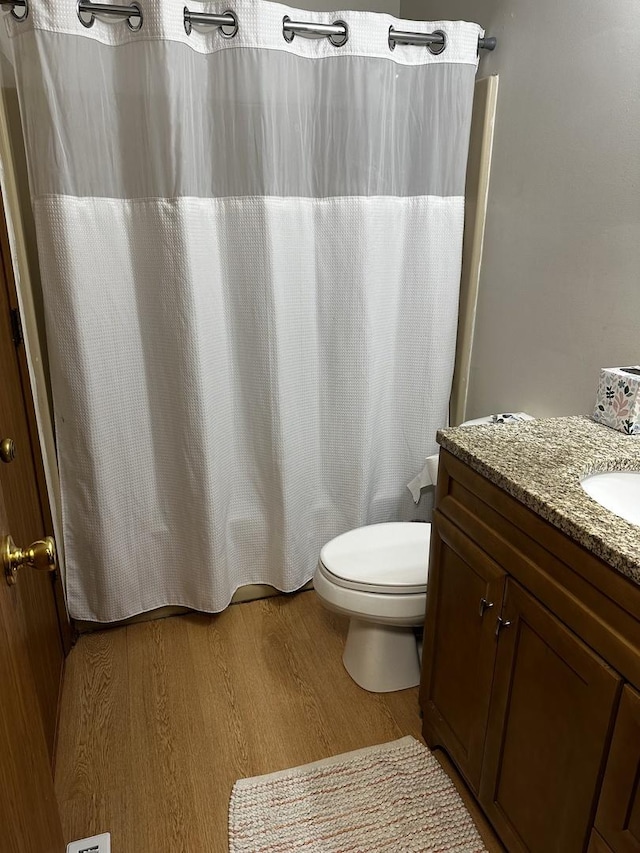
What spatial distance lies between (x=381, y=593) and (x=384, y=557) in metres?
0.14

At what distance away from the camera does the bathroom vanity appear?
87 centimetres

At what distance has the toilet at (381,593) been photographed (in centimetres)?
164

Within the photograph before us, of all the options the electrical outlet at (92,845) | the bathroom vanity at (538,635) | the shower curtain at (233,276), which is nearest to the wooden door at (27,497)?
the shower curtain at (233,276)

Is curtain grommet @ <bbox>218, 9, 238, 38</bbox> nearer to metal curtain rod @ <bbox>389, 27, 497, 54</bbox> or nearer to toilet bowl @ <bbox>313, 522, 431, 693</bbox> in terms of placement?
metal curtain rod @ <bbox>389, 27, 497, 54</bbox>

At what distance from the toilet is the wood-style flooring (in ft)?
0.25

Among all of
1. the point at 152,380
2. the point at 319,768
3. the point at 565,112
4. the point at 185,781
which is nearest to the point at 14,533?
the point at 152,380

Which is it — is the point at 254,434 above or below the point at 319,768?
above

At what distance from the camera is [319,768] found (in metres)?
A: 1.55

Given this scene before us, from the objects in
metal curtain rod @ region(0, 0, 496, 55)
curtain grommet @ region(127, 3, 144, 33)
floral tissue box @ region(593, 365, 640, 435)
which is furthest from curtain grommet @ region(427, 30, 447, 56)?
floral tissue box @ region(593, 365, 640, 435)

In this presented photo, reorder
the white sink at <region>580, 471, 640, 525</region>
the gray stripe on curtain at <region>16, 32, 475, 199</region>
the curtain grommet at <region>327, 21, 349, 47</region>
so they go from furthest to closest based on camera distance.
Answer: the curtain grommet at <region>327, 21, 349, 47</region>
the gray stripe on curtain at <region>16, 32, 475, 199</region>
the white sink at <region>580, 471, 640, 525</region>

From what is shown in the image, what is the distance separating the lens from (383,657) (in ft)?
5.82

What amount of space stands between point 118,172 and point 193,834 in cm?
171

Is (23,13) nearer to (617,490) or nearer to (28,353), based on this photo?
(28,353)

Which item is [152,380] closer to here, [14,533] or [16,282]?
[16,282]
